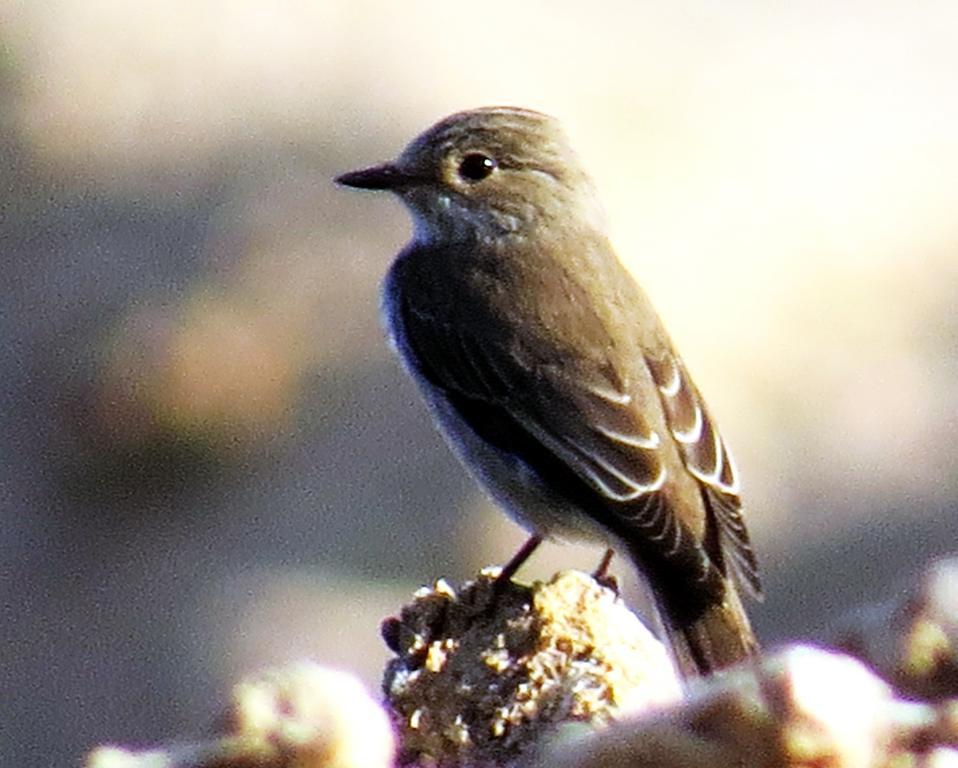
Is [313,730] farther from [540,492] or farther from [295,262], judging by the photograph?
[295,262]

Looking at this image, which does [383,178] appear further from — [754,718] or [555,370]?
[754,718]

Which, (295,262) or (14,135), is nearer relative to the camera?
(295,262)

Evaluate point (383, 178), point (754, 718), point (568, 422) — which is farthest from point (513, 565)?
point (754, 718)

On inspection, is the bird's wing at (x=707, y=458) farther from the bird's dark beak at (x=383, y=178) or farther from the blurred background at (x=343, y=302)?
the blurred background at (x=343, y=302)

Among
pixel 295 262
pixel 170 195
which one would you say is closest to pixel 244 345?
pixel 295 262

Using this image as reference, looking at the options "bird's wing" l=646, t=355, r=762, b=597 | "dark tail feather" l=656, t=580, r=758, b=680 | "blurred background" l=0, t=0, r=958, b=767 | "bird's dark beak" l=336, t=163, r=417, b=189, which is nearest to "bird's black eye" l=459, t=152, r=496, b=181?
"bird's dark beak" l=336, t=163, r=417, b=189

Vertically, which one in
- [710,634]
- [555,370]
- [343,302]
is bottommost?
[710,634]
